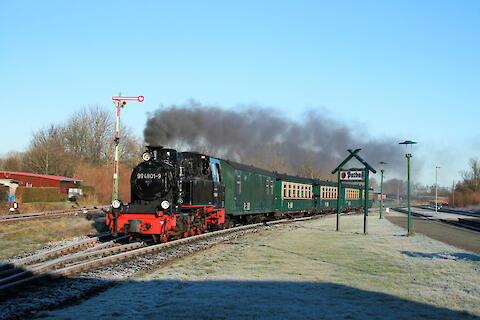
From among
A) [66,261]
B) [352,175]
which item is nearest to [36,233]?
[66,261]

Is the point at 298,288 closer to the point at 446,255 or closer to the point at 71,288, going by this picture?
the point at 71,288

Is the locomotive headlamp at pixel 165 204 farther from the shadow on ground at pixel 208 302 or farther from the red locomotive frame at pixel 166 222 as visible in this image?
the shadow on ground at pixel 208 302

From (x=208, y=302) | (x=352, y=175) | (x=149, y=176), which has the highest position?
(x=352, y=175)

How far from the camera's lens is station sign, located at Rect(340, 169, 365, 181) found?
21938 millimetres

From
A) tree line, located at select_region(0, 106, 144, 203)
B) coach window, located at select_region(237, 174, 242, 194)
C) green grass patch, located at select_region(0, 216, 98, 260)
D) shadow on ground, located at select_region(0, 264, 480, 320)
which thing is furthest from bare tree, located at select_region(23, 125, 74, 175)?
shadow on ground, located at select_region(0, 264, 480, 320)

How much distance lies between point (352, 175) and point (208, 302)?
16.5m

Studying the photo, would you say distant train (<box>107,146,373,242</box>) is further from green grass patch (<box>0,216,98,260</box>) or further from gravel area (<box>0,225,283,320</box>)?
green grass patch (<box>0,216,98,260</box>)

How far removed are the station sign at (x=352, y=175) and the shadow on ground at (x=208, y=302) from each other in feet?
45.4

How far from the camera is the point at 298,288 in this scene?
334 inches

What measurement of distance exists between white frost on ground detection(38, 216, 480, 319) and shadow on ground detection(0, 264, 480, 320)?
2cm

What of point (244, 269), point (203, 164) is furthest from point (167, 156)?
point (244, 269)

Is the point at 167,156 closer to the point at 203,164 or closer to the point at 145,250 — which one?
the point at 203,164

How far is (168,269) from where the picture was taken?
10.3 meters

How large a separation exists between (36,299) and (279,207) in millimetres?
21687
